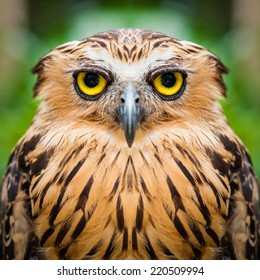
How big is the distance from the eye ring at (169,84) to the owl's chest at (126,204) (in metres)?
0.10

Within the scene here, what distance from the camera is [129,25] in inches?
64.2

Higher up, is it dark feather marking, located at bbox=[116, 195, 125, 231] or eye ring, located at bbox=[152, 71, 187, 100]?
eye ring, located at bbox=[152, 71, 187, 100]

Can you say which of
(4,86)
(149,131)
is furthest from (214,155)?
(4,86)

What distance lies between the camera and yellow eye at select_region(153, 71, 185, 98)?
1.24 meters

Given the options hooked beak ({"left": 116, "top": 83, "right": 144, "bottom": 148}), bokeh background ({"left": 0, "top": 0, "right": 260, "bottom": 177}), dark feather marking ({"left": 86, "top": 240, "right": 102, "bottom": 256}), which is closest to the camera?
hooked beak ({"left": 116, "top": 83, "right": 144, "bottom": 148})

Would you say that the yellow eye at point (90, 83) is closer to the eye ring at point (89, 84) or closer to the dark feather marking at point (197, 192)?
the eye ring at point (89, 84)

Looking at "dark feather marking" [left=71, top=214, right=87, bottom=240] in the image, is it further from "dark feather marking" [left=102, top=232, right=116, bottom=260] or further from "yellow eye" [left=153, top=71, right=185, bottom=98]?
"yellow eye" [left=153, top=71, right=185, bottom=98]

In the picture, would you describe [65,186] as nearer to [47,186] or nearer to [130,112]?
[47,186]

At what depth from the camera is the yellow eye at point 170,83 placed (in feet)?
4.07

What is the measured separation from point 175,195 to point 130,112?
7.0 inches

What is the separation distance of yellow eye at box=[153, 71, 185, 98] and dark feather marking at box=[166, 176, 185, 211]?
0.46 ft

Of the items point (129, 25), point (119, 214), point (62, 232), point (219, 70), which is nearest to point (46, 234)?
point (62, 232)

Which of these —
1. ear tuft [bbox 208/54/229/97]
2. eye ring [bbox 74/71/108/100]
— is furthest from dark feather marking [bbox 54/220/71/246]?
ear tuft [bbox 208/54/229/97]

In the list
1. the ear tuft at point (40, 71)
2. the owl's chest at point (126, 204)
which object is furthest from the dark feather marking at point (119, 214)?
the ear tuft at point (40, 71)
